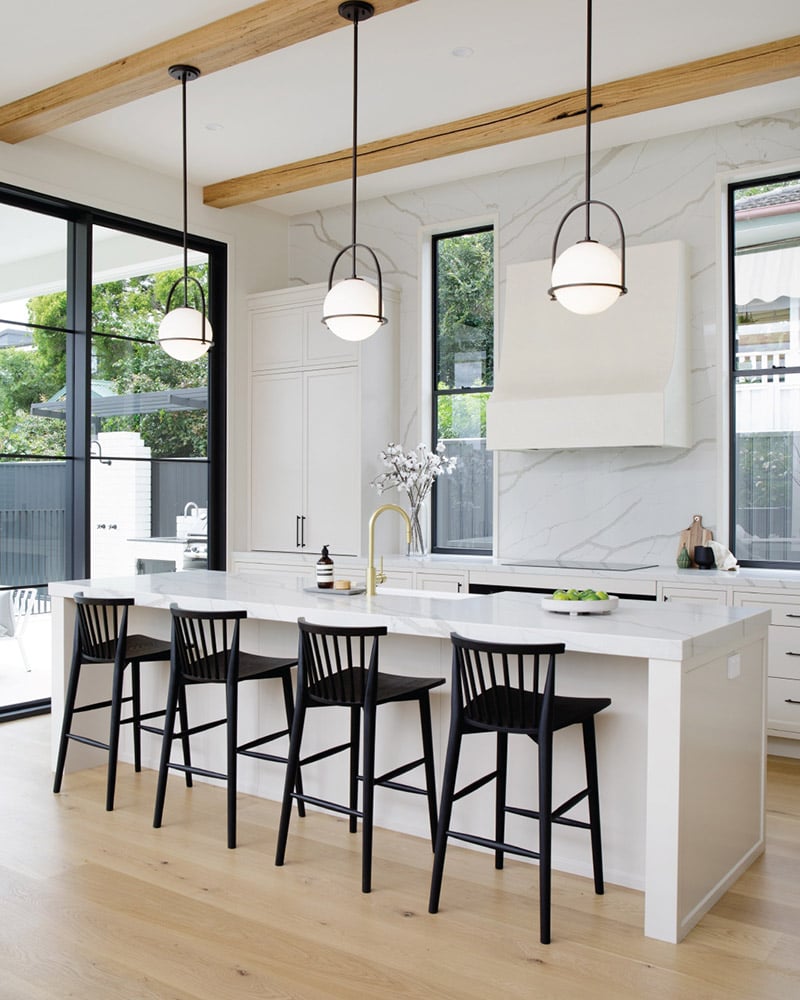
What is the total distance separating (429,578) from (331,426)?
1348mm

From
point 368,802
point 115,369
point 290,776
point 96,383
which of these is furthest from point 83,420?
point 368,802

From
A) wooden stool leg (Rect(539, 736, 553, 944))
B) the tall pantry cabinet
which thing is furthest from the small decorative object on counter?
wooden stool leg (Rect(539, 736, 553, 944))

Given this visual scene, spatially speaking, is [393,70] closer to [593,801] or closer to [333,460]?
[333,460]

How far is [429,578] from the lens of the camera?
18.8 feet

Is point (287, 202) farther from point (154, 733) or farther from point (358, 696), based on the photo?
point (358, 696)

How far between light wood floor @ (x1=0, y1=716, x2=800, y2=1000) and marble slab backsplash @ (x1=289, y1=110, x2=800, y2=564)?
2.20 m

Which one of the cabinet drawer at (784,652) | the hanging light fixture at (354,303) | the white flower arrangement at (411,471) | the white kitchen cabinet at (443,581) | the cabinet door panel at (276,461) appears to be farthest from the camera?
the cabinet door panel at (276,461)

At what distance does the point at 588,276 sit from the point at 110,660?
255 centimetres

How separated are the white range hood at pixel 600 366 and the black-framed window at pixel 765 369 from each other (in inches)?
13.0

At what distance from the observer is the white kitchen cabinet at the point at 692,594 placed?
4.84 m

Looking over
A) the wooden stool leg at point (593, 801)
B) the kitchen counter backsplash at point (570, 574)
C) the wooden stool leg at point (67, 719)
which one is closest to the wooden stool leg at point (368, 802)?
the wooden stool leg at point (593, 801)

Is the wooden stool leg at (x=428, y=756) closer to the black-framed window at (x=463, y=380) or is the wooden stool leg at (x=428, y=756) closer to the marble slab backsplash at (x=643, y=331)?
the marble slab backsplash at (x=643, y=331)

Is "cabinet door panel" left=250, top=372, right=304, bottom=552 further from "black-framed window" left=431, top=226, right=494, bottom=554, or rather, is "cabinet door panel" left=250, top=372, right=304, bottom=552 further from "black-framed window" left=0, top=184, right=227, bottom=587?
"black-framed window" left=431, top=226, right=494, bottom=554

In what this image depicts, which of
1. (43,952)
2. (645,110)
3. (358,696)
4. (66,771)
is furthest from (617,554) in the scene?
(43,952)
